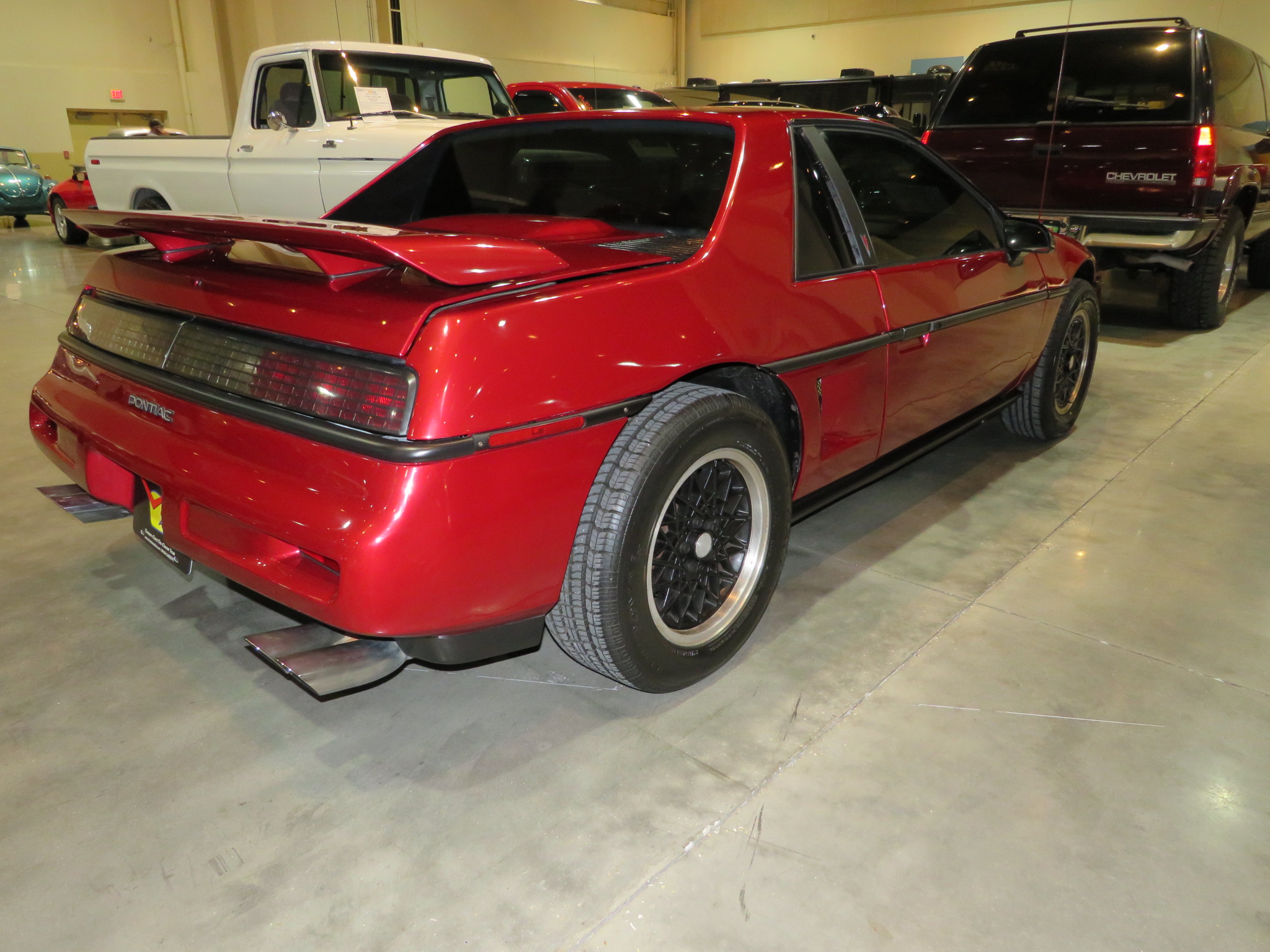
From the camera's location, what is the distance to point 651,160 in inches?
95.1

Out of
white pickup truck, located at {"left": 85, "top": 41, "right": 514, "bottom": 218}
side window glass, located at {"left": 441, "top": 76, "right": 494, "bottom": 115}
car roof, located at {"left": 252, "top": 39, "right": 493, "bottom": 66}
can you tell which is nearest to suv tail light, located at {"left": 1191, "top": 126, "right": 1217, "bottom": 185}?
white pickup truck, located at {"left": 85, "top": 41, "right": 514, "bottom": 218}

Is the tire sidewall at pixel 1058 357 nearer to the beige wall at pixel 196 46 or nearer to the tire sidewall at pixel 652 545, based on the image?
the tire sidewall at pixel 652 545

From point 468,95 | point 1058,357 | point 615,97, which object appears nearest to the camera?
point 1058,357

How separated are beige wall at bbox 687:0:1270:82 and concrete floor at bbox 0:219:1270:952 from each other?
10658mm

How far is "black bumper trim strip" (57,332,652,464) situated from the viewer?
5.13 feet

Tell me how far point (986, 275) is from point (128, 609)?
9.50 feet

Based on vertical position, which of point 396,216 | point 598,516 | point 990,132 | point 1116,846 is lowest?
point 1116,846

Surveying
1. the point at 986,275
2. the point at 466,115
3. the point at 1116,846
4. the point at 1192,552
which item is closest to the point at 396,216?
the point at 986,275

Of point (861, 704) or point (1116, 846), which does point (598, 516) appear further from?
point (1116, 846)

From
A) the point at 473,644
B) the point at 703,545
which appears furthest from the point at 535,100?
the point at 473,644

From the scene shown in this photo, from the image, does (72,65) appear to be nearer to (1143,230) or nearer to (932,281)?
(1143,230)

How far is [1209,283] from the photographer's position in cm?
620

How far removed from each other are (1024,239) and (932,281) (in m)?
0.69

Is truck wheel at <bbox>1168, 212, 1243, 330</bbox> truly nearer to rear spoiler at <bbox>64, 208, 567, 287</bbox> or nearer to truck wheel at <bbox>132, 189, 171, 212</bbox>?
rear spoiler at <bbox>64, 208, 567, 287</bbox>
